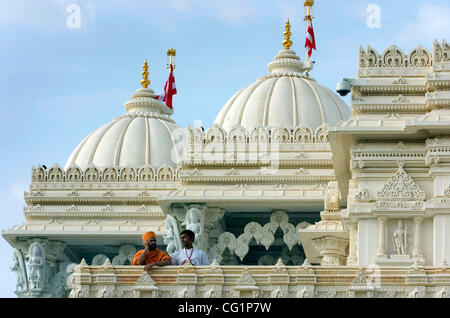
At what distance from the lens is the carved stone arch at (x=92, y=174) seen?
1727 inches

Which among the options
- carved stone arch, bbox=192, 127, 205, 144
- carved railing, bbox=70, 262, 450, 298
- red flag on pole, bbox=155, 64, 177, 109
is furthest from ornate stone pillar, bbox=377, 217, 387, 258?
red flag on pole, bbox=155, 64, 177, 109

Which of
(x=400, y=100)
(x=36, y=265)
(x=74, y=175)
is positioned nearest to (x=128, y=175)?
(x=74, y=175)

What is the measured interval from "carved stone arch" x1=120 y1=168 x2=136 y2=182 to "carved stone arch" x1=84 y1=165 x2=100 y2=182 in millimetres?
679

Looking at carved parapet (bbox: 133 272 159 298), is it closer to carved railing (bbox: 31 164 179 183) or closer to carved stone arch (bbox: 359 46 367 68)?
carved stone arch (bbox: 359 46 367 68)

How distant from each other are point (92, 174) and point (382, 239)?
53.3 ft

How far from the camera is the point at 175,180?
143 feet

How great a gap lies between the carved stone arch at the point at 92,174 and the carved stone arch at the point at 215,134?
485cm

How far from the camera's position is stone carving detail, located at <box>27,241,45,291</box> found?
42562 millimetres

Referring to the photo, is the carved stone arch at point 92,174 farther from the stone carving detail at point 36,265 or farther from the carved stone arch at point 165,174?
the stone carving detail at point 36,265

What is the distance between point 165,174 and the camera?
143 ft

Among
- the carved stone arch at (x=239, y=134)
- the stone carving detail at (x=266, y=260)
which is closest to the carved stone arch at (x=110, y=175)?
the carved stone arch at (x=239, y=134)
